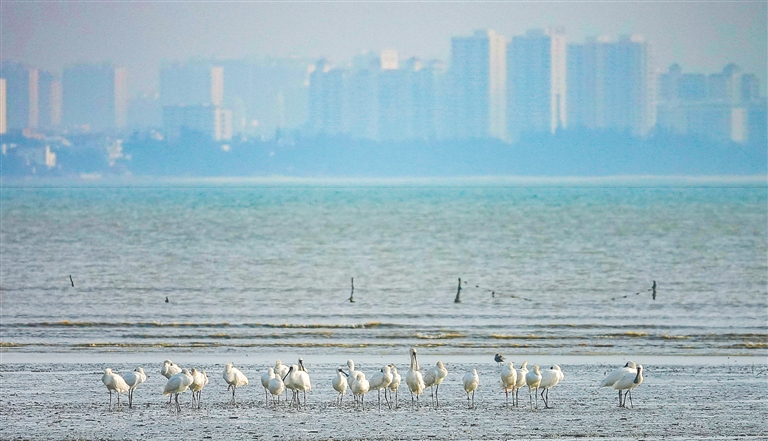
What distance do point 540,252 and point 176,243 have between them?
948 inches

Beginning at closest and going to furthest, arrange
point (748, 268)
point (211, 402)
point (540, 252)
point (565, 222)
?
point (211, 402)
point (748, 268)
point (540, 252)
point (565, 222)

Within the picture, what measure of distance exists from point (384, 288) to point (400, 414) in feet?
93.6

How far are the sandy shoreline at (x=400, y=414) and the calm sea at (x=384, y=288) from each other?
493 cm

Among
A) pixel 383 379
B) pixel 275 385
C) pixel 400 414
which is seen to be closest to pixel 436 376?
pixel 383 379

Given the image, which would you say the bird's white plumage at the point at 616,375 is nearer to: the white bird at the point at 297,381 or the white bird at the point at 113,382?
the white bird at the point at 297,381

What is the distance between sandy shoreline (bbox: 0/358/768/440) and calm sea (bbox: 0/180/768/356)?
16.2ft

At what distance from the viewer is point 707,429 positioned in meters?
14.2

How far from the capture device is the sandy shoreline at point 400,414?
551 inches

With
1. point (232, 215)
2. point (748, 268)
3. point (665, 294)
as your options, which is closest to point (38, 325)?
point (665, 294)

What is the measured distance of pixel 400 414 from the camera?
15.3 meters

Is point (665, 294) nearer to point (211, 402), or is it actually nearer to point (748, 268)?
point (748, 268)

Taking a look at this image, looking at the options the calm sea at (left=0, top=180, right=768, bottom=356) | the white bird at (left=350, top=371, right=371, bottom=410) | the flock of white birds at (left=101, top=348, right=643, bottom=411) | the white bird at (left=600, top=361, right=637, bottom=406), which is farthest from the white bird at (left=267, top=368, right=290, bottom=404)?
the calm sea at (left=0, top=180, right=768, bottom=356)

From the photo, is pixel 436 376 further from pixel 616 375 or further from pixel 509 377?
pixel 616 375

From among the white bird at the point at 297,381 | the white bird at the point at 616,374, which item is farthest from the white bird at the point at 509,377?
the white bird at the point at 297,381
